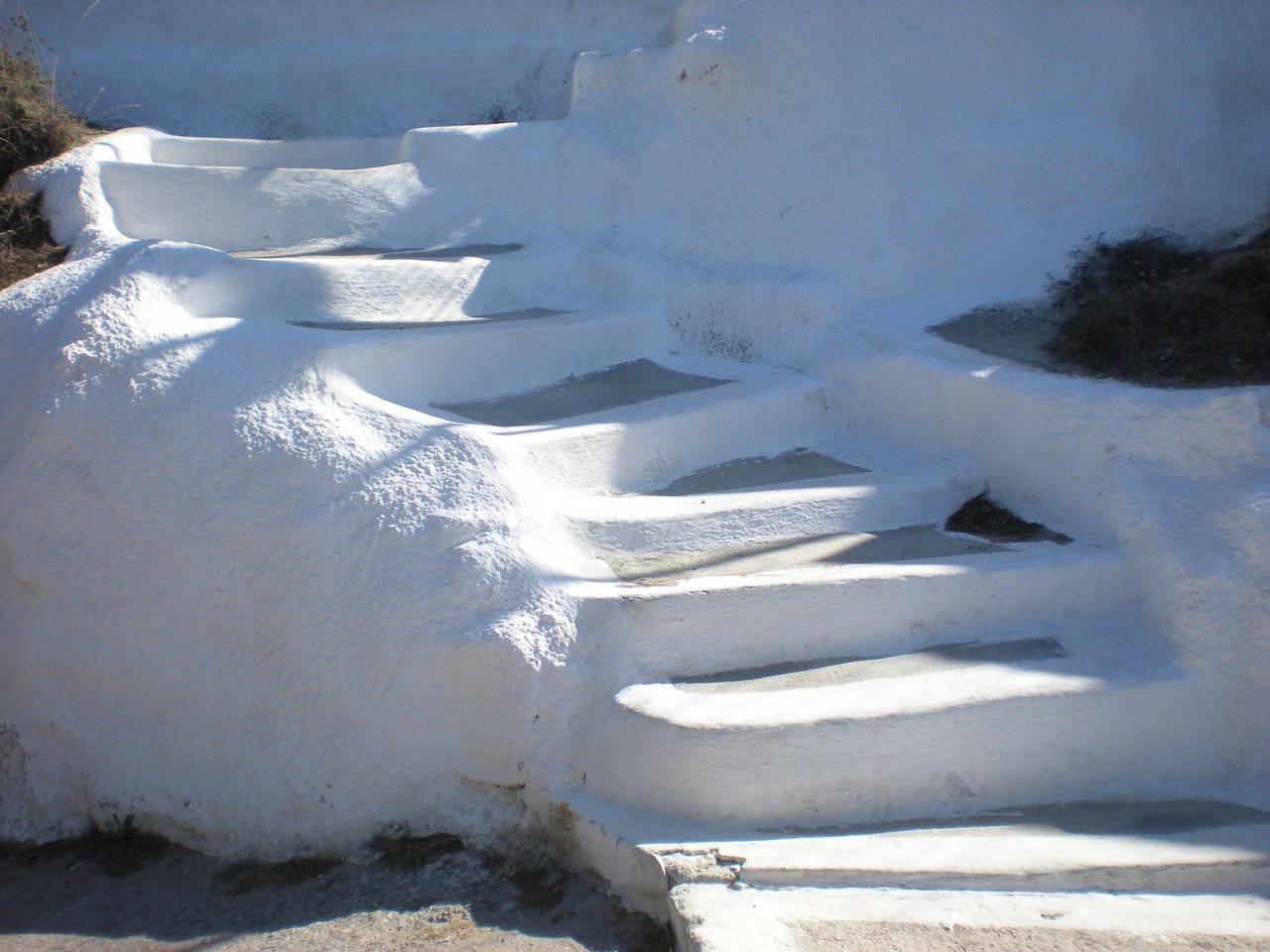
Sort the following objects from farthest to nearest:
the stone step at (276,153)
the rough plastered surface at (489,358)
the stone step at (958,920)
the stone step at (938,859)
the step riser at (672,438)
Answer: the stone step at (276,153), the step riser at (672,438), the rough plastered surface at (489,358), the stone step at (938,859), the stone step at (958,920)

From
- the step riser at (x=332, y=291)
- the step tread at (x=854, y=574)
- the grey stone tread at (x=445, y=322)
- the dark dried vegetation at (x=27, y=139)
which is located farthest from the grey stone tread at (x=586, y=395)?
the dark dried vegetation at (x=27, y=139)

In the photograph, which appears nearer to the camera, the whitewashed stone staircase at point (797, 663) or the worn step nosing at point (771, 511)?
the whitewashed stone staircase at point (797, 663)

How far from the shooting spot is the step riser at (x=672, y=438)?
133 inches

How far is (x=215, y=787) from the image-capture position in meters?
2.96

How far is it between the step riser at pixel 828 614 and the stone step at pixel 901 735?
64 mm

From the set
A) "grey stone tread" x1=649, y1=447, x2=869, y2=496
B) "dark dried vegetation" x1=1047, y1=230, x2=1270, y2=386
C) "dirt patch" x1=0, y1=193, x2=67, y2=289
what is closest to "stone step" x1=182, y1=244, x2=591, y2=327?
"dirt patch" x1=0, y1=193, x2=67, y2=289

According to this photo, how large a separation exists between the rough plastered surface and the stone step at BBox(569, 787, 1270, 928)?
0.20m

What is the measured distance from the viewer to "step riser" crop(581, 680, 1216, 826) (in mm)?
2688

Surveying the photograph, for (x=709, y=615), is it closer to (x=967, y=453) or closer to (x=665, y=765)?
(x=665, y=765)

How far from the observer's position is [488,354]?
3785mm

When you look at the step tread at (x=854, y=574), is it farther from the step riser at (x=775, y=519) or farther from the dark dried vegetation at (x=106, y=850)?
the dark dried vegetation at (x=106, y=850)

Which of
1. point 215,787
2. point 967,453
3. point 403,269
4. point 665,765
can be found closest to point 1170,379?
point 967,453

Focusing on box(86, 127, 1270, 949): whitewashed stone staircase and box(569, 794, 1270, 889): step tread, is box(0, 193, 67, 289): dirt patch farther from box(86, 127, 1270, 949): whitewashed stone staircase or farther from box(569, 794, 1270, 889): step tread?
box(569, 794, 1270, 889): step tread

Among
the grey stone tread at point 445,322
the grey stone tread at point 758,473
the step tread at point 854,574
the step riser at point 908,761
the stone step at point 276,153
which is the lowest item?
the step riser at point 908,761
